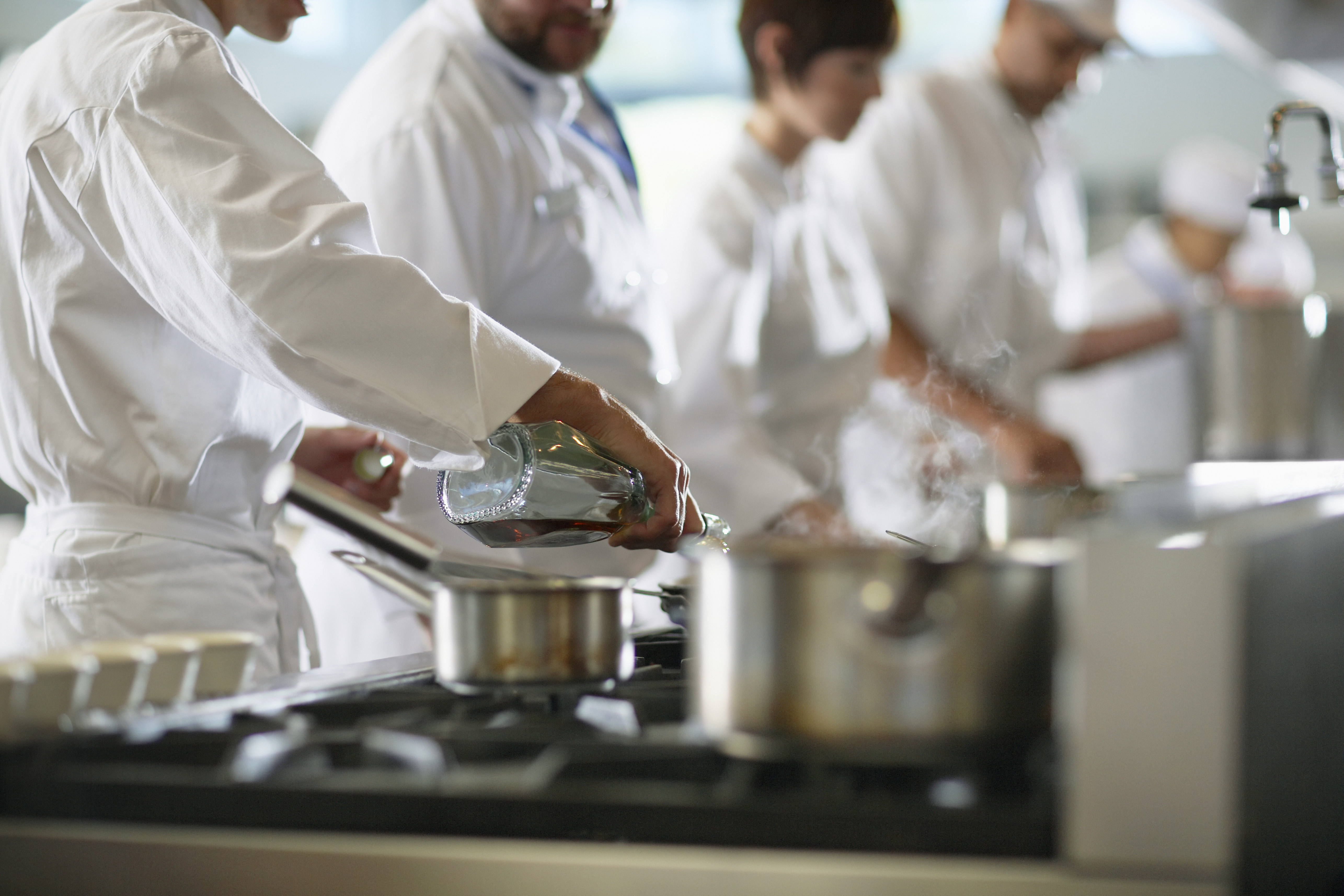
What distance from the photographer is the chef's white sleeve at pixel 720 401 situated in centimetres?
210

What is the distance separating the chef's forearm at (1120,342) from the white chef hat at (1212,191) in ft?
2.52

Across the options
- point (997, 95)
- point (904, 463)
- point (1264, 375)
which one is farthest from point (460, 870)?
point (997, 95)

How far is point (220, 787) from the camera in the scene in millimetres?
617

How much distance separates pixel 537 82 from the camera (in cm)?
171

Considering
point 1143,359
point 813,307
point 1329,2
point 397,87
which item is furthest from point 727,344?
point 1143,359

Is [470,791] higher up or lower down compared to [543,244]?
lower down

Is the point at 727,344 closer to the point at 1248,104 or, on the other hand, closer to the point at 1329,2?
the point at 1329,2

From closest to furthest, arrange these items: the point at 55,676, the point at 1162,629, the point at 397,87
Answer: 1. the point at 1162,629
2. the point at 55,676
3. the point at 397,87

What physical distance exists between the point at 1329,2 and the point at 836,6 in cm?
80

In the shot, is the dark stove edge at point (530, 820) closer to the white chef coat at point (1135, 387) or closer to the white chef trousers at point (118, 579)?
the white chef trousers at point (118, 579)

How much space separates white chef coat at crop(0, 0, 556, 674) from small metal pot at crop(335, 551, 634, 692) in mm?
244

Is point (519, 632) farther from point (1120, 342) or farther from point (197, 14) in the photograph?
point (1120, 342)

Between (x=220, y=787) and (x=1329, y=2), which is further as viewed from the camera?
(x=1329, y=2)

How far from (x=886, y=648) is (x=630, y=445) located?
22.8 inches
